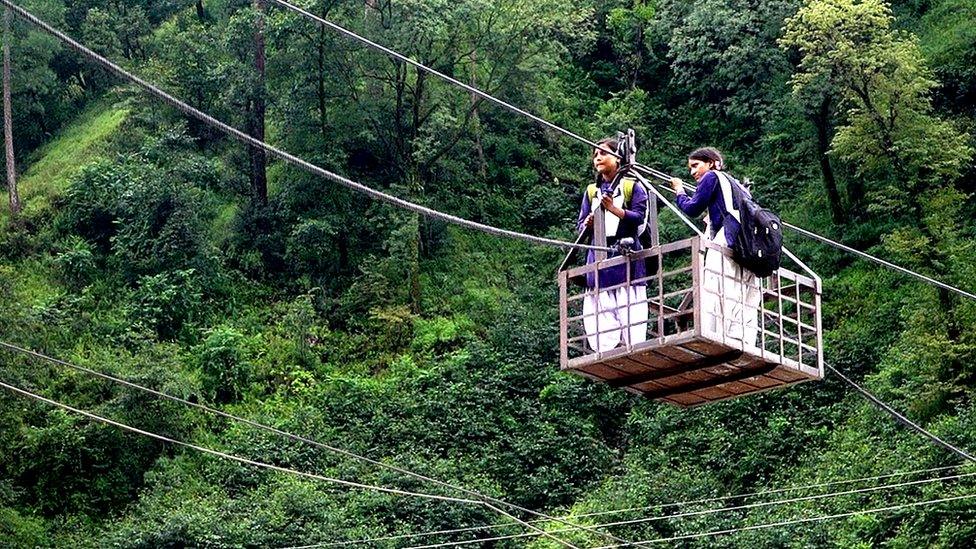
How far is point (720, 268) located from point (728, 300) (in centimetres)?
28

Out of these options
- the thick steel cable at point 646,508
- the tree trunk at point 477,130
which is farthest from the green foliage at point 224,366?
the tree trunk at point 477,130

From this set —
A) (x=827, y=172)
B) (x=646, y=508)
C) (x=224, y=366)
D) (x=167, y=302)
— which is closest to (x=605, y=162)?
(x=646, y=508)

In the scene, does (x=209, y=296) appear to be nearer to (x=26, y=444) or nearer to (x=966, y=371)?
(x=26, y=444)

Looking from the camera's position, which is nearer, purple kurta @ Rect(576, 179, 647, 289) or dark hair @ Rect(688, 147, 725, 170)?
dark hair @ Rect(688, 147, 725, 170)

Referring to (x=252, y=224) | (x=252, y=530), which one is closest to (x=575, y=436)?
(x=252, y=530)

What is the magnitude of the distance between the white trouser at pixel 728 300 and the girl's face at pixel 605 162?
1.04 meters

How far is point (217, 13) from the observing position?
159 feet

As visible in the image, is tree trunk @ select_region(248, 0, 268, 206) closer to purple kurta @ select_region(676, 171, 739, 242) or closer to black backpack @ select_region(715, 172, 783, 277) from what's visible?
purple kurta @ select_region(676, 171, 739, 242)

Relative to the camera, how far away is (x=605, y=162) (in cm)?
1595

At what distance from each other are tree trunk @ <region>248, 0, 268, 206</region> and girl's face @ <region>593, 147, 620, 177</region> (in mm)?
25676

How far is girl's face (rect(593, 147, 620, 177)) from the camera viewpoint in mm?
15922

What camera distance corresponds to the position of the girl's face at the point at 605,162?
15.9 m

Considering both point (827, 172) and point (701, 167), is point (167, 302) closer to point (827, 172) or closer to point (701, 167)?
point (827, 172)

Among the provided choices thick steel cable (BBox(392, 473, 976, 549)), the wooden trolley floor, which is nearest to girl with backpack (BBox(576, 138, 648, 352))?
the wooden trolley floor
